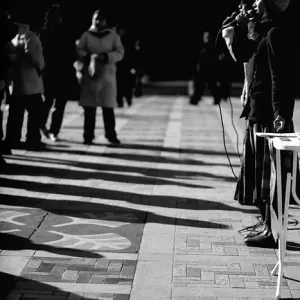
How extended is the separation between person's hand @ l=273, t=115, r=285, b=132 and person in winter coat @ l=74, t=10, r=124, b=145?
6126 millimetres

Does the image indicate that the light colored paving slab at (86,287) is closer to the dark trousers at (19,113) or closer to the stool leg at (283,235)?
the stool leg at (283,235)

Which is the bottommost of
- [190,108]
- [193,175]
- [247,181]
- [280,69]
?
[190,108]

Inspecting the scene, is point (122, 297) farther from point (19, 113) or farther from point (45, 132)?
point (45, 132)

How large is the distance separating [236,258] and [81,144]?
646cm

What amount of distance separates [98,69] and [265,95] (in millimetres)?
6032

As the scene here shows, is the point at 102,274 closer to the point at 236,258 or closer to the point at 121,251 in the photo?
the point at 121,251

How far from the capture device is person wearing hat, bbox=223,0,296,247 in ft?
16.8

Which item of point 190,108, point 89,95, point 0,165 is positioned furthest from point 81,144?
point 190,108

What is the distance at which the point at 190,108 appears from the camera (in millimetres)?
20094

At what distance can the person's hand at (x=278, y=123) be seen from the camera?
5074 millimetres

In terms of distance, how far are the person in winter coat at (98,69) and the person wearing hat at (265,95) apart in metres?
5.58

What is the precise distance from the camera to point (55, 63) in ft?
37.4

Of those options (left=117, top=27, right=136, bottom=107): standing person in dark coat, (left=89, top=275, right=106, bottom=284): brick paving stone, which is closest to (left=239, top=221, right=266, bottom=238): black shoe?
(left=89, top=275, right=106, bottom=284): brick paving stone

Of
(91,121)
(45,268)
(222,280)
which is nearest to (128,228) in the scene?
(45,268)
